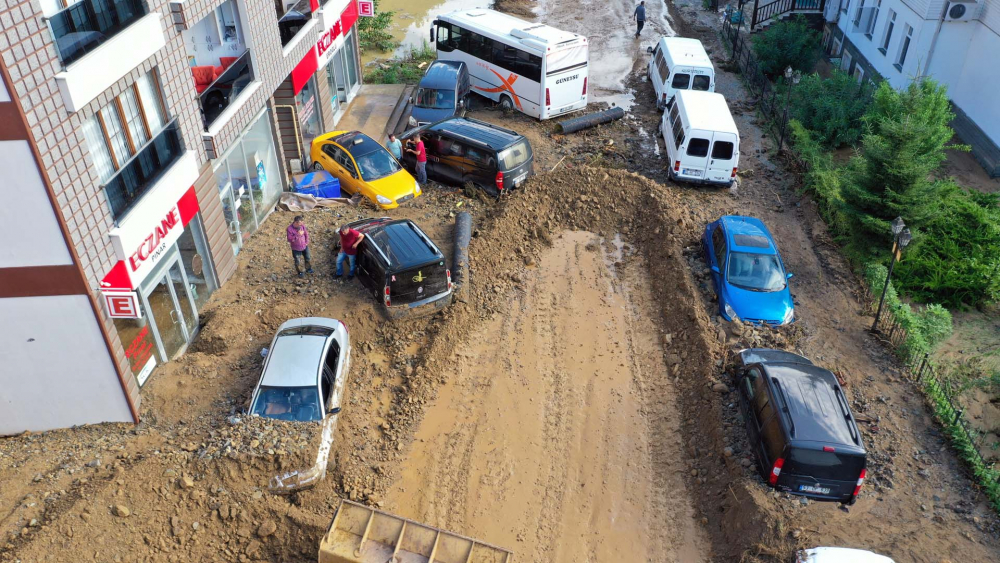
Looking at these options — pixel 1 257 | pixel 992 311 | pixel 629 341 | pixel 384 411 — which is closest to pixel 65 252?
pixel 1 257

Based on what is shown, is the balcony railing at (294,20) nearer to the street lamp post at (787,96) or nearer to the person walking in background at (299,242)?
the person walking in background at (299,242)

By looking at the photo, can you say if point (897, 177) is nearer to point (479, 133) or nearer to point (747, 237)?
point (747, 237)

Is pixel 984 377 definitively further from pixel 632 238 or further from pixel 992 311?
pixel 632 238

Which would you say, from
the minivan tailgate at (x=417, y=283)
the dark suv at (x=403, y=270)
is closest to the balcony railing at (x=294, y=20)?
the dark suv at (x=403, y=270)

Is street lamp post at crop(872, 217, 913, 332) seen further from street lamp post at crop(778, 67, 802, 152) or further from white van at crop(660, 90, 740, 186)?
street lamp post at crop(778, 67, 802, 152)

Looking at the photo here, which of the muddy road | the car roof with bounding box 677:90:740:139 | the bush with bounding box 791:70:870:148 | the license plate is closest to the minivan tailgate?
the muddy road
